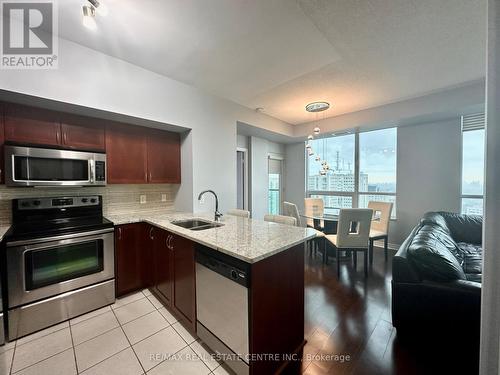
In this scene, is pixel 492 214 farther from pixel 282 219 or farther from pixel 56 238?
pixel 56 238

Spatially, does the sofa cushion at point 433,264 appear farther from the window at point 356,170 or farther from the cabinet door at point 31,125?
the cabinet door at point 31,125

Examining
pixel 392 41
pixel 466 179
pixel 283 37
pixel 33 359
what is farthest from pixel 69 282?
pixel 466 179

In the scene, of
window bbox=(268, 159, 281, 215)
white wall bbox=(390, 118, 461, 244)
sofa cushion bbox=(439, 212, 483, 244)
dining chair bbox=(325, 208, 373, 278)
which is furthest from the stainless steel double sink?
white wall bbox=(390, 118, 461, 244)

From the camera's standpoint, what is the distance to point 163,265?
2.18m

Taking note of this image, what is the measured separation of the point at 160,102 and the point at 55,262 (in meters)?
2.07

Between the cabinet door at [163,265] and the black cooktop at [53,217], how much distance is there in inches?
21.7

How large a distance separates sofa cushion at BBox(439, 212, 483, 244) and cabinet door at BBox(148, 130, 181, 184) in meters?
4.35

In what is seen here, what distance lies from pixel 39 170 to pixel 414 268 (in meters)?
3.61

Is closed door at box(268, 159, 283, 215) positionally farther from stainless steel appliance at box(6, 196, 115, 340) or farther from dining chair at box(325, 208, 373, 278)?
stainless steel appliance at box(6, 196, 115, 340)

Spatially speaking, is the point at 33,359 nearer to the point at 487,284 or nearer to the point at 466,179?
the point at 487,284

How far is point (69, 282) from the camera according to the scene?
1981mm

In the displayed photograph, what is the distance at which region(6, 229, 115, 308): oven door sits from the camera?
5.68 feet

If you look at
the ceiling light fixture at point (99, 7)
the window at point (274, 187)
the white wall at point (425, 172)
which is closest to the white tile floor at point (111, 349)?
the ceiling light fixture at point (99, 7)

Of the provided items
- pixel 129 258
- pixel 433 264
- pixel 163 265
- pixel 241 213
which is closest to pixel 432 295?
pixel 433 264
